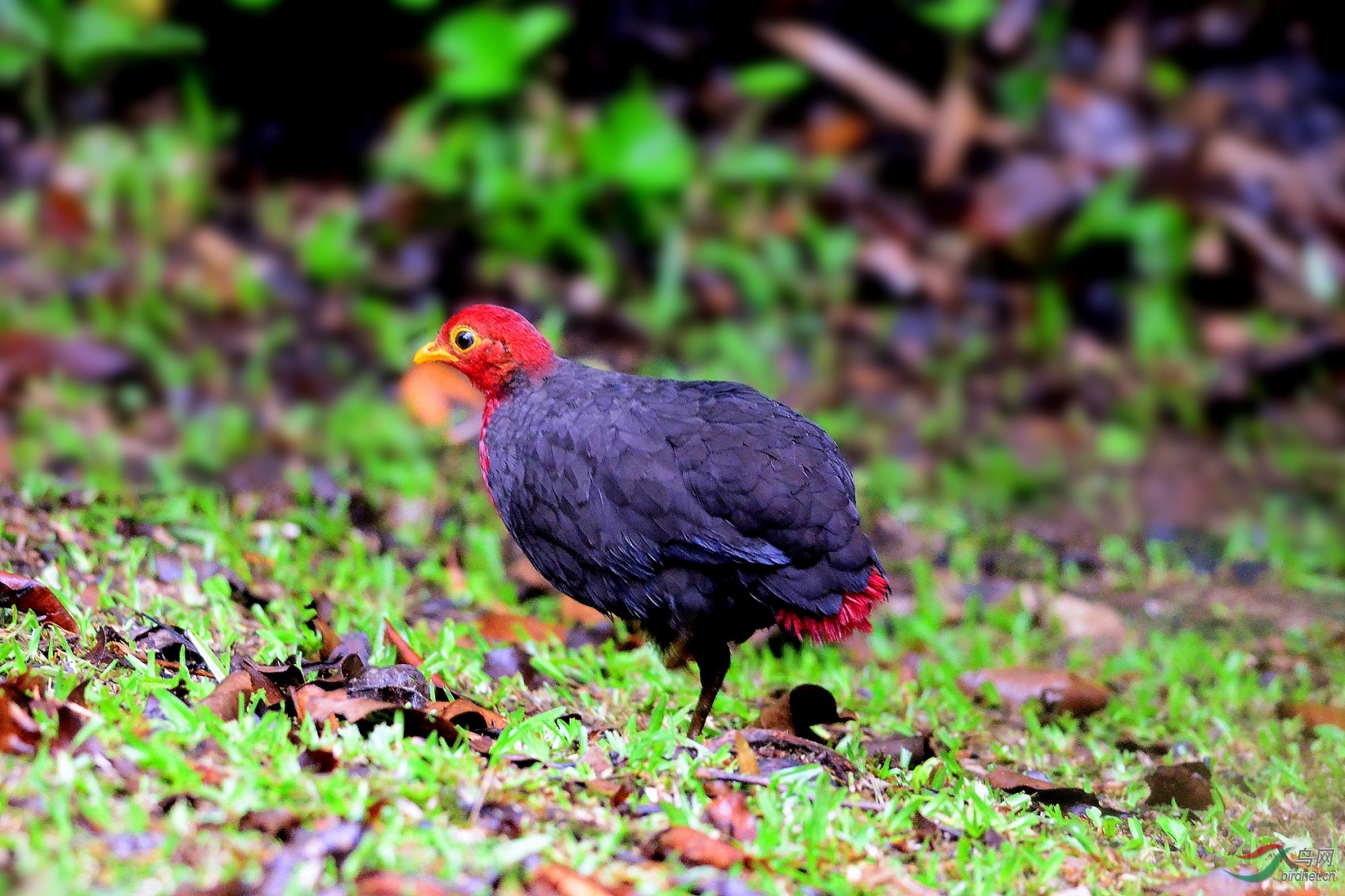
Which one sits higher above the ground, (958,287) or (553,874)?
(958,287)

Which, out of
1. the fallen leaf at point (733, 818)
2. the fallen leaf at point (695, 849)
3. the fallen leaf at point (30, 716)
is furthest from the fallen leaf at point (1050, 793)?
the fallen leaf at point (30, 716)

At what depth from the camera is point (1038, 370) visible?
7.45 m

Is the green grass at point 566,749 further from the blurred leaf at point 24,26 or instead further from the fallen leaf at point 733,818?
the blurred leaf at point 24,26

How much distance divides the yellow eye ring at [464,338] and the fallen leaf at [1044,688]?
1.93 m

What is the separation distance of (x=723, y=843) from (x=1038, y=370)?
5.09 meters

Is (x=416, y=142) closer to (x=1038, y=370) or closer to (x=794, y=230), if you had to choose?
(x=794, y=230)

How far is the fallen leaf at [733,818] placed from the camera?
2973 mm

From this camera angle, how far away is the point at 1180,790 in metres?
3.79

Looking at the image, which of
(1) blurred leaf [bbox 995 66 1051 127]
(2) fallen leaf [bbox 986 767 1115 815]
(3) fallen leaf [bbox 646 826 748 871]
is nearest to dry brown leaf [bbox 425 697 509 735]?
(3) fallen leaf [bbox 646 826 748 871]

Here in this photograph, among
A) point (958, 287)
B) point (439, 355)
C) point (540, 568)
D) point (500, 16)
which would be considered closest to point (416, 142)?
point (500, 16)

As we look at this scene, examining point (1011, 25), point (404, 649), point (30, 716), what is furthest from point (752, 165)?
point (30, 716)

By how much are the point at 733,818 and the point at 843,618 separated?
2.17 ft

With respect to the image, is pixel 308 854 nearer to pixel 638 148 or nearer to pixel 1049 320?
pixel 638 148
